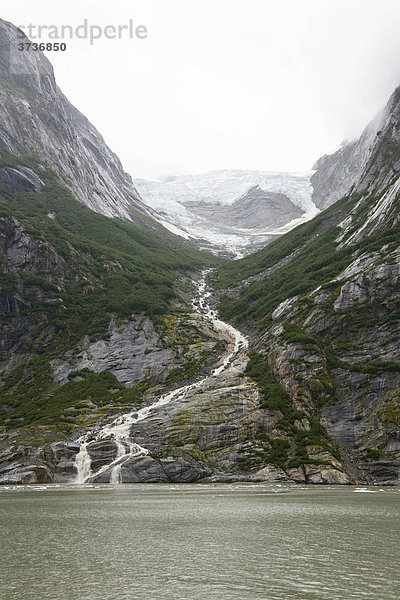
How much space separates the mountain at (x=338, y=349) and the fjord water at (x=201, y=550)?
66.7ft

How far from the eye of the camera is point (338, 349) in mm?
67062

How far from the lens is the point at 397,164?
10981 centimetres

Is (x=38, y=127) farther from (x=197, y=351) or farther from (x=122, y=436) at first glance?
(x=122, y=436)

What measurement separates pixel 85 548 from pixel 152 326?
7385cm

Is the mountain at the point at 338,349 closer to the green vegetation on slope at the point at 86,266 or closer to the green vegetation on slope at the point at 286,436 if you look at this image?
the green vegetation on slope at the point at 286,436

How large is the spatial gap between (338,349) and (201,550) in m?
53.4

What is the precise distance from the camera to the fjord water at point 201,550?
12445 millimetres

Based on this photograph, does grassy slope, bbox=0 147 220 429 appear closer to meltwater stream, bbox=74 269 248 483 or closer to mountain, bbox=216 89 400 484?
meltwater stream, bbox=74 269 248 483

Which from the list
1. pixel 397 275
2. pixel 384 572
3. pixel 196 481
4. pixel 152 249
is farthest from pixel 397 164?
pixel 384 572

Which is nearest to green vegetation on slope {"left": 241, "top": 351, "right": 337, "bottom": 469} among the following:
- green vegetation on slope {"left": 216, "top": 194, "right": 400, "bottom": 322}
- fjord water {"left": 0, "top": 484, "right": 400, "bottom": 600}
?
fjord water {"left": 0, "top": 484, "right": 400, "bottom": 600}

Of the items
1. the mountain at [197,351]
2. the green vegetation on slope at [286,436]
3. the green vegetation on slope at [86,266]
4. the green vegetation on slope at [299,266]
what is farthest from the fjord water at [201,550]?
the green vegetation on slope at [86,266]

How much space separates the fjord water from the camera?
12.4 meters

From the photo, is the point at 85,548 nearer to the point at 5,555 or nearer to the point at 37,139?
the point at 5,555

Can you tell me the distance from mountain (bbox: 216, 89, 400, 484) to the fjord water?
2032cm
